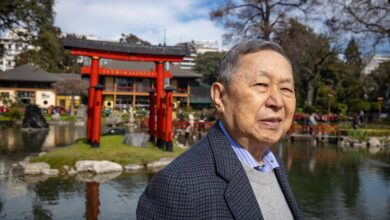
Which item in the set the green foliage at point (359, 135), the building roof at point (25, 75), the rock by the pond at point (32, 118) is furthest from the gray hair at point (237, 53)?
the building roof at point (25, 75)

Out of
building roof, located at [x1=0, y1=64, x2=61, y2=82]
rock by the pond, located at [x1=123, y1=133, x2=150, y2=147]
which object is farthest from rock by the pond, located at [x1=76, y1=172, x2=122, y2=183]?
building roof, located at [x1=0, y1=64, x2=61, y2=82]

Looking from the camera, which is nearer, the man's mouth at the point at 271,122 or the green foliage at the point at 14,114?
the man's mouth at the point at 271,122

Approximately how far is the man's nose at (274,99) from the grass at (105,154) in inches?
400

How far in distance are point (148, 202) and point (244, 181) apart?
39 cm

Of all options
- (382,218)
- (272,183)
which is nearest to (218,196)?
(272,183)

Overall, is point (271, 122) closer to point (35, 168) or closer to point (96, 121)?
point (35, 168)

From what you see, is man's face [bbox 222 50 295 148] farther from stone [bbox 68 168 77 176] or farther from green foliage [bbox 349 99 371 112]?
green foliage [bbox 349 99 371 112]

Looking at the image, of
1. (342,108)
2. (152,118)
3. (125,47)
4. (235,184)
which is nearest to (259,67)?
(235,184)

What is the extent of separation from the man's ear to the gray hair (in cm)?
2

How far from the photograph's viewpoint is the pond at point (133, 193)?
750 cm

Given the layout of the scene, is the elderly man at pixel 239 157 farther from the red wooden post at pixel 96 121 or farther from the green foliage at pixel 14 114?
the green foliage at pixel 14 114

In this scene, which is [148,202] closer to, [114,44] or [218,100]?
[218,100]

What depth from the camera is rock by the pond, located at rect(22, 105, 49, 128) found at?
26.1m

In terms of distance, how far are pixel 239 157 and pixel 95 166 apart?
9.76 m
